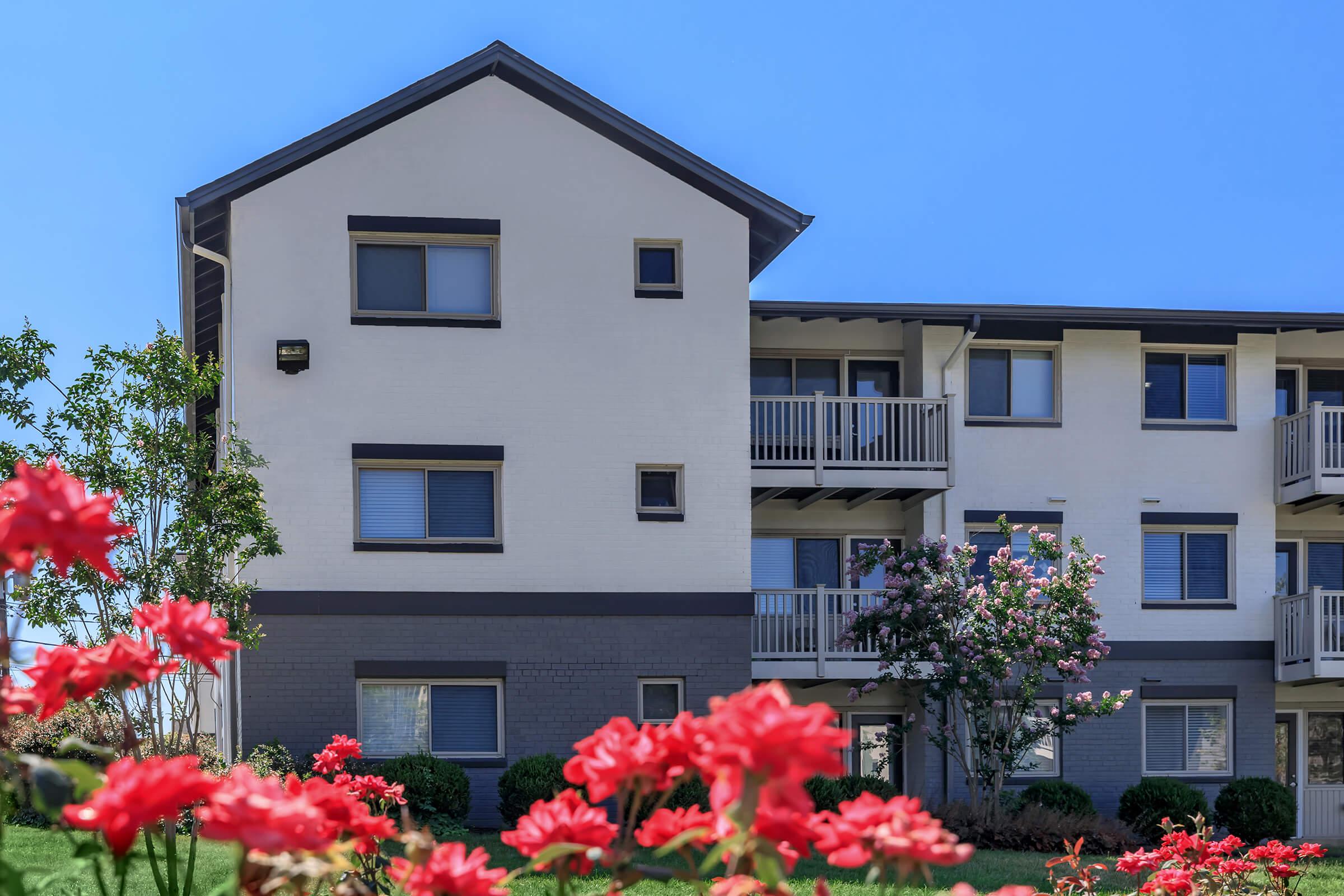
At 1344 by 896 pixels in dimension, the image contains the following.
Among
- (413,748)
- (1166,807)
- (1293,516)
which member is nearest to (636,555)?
(413,748)

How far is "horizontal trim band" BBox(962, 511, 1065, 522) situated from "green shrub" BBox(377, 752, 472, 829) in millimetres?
9153

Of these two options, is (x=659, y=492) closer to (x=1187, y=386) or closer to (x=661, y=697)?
(x=661, y=697)

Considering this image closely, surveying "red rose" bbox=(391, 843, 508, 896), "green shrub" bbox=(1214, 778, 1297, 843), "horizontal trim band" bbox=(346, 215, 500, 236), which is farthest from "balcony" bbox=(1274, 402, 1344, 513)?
"red rose" bbox=(391, 843, 508, 896)

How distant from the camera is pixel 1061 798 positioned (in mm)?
19312

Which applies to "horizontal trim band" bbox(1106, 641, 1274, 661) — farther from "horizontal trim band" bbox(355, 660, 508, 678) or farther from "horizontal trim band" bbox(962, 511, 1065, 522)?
"horizontal trim band" bbox(355, 660, 508, 678)

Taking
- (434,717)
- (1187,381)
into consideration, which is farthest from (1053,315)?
(434,717)

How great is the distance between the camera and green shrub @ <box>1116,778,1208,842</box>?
19.8 m

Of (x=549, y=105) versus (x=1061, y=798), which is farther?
(x=1061, y=798)

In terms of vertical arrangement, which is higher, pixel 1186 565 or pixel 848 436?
pixel 848 436

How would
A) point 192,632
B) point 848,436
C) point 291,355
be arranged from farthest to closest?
point 848,436
point 291,355
point 192,632

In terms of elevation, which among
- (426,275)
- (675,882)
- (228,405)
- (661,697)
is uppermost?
(426,275)

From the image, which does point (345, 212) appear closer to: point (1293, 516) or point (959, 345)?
point (959, 345)

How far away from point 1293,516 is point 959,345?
692cm

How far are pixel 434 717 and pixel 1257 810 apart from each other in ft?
40.8
